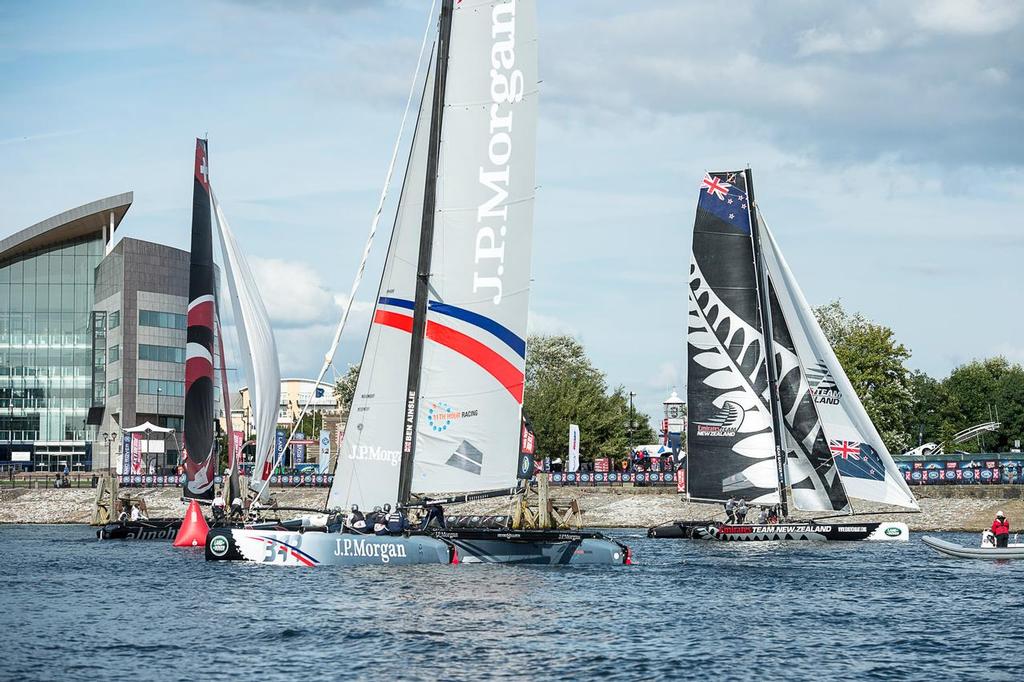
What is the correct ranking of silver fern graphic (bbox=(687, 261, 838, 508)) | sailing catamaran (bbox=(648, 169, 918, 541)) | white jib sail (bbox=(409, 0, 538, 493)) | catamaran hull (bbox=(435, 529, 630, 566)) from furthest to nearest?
silver fern graphic (bbox=(687, 261, 838, 508))
sailing catamaran (bbox=(648, 169, 918, 541))
catamaran hull (bbox=(435, 529, 630, 566))
white jib sail (bbox=(409, 0, 538, 493))

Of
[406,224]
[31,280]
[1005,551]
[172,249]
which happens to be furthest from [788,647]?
[31,280]

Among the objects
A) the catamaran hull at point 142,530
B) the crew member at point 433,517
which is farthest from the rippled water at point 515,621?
the catamaran hull at point 142,530

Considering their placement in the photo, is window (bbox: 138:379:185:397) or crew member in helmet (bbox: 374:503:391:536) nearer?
crew member in helmet (bbox: 374:503:391:536)

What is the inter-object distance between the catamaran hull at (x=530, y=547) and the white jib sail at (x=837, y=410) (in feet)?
59.7

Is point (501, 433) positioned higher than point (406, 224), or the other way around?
point (406, 224)

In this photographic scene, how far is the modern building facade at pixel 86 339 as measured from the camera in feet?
415

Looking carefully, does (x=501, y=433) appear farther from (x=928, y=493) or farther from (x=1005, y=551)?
(x=928, y=493)

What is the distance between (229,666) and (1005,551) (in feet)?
96.4

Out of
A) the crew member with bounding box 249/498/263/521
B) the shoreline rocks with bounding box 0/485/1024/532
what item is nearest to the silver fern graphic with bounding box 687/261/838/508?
the shoreline rocks with bounding box 0/485/1024/532

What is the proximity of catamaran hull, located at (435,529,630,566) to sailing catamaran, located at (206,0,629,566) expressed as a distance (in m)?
0.06

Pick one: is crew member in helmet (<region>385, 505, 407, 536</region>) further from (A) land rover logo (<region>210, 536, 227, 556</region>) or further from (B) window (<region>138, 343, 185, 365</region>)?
(B) window (<region>138, 343, 185, 365</region>)

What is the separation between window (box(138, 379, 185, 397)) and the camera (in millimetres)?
126750

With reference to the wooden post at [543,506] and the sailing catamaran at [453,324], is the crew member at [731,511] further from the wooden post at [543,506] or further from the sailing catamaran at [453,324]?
the sailing catamaran at [453,324]

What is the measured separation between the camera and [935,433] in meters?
133
